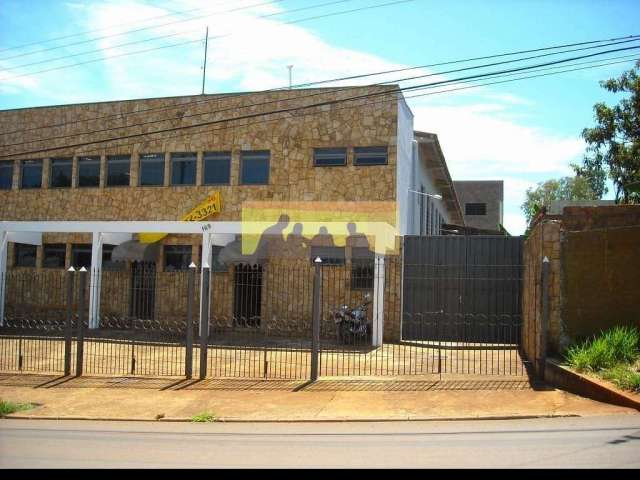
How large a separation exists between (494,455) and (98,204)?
60.7 feet

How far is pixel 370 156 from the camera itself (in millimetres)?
18828

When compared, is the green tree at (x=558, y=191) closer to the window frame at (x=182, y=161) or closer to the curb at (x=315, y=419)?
the window frame at (x=182, y=161)

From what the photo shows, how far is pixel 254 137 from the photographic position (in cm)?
2000

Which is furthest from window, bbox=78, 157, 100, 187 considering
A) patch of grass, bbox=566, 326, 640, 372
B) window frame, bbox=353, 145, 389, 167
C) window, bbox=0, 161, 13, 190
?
patch of grass, bbox=566, 326, 640, 372

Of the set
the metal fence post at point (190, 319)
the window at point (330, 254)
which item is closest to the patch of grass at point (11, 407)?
the metal fence post at point (190, 319)

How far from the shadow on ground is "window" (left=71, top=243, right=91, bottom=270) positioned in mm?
9770

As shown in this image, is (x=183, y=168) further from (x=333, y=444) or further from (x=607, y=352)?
(x=333, y=444)

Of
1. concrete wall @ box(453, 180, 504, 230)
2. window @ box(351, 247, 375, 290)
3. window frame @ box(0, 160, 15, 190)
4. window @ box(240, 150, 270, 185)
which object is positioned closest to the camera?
window @ box(351, 247, 375, 290)

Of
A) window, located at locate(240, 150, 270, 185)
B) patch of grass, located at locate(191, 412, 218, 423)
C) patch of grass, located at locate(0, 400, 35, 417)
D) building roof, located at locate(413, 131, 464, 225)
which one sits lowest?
patch of grass, located at locate(0, 400, 35, 417)

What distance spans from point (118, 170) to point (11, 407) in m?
13.0

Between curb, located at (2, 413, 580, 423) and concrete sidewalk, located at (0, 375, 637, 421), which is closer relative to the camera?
curb, located at (2, 413, 580, 423)

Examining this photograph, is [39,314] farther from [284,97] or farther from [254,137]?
[284,97]

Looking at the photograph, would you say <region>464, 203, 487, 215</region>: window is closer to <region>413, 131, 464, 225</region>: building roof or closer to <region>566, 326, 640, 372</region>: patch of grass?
<region>413, 131, 464, 225</region>: building roof

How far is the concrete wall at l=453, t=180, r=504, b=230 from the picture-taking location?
4878 centimetres
